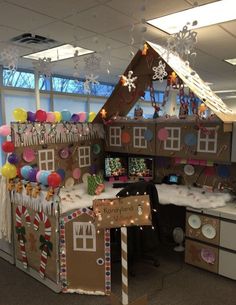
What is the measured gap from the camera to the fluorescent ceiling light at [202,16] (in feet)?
8.82

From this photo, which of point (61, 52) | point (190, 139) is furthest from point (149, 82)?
point (61, 52)

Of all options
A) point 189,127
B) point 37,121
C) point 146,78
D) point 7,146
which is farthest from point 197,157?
point 7,146

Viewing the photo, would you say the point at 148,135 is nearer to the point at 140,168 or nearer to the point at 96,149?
the point at 140,168

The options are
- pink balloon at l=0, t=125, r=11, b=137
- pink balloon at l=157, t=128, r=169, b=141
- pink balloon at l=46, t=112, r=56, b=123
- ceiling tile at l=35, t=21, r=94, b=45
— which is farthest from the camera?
ceiling tile at l=35, t=21, r=94, b=45

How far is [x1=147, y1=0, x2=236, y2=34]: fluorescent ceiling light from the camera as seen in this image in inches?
106

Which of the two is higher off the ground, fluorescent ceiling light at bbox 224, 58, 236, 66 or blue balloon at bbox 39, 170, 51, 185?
fluorescent ceiling light at bbox 224, 58, 236, 66

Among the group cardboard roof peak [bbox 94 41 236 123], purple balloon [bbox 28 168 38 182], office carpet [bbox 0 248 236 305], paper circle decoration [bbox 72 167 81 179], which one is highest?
cardboard roof peak [bbox 94 41 236 123]

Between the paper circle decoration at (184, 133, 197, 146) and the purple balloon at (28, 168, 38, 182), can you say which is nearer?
the purple balloon at (28, 168, 38, 182)

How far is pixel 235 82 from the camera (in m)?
7.39

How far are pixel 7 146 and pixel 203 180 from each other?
6.68 ft

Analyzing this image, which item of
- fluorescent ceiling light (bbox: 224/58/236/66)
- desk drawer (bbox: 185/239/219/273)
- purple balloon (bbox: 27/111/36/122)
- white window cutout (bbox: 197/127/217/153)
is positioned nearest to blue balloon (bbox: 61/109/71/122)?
purple balloon (bbox: 27/111/36/122)

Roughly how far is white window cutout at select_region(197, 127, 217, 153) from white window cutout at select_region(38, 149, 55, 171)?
151cm

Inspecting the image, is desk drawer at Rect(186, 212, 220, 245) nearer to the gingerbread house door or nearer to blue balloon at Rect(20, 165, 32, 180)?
the gingerbread house door

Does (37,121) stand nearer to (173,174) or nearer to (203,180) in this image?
(173,174)
